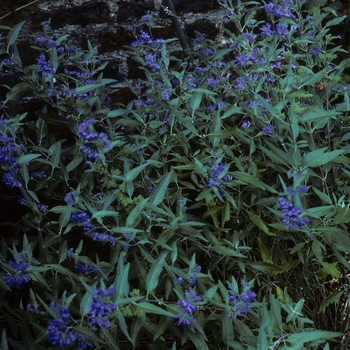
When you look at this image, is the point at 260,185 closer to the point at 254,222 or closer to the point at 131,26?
the point at 254,222

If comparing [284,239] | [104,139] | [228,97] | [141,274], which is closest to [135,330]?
[141,274]

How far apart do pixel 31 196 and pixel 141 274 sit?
1.31 ft

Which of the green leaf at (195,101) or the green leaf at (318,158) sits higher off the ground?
the green leaf at (195,101)

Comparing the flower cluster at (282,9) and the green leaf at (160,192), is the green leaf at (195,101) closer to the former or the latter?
the green leaf at (160,192)

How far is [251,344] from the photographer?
4.63 ft

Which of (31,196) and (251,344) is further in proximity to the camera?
(31,196)

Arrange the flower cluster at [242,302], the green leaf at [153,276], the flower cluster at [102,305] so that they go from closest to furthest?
the flower cluster at [102,305]
the green leaf at [153,276]
the flower cluster at [242,302]

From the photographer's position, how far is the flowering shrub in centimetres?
139

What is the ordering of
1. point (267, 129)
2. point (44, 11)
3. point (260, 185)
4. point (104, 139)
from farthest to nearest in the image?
point (44, 11) → point (267, 129) → point (260, 185) → point (104, 139)

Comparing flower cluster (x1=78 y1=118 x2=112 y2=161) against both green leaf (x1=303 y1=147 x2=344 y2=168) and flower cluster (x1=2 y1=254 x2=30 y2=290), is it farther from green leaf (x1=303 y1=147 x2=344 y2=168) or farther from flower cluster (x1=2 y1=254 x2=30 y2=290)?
green leaf (x1=303 y1=147 x2=344 y2=168)

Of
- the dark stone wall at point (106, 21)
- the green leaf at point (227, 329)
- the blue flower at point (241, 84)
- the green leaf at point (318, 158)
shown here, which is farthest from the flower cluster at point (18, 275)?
the dark stone wall at point (106, 21)

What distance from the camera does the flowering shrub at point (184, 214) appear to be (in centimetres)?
139

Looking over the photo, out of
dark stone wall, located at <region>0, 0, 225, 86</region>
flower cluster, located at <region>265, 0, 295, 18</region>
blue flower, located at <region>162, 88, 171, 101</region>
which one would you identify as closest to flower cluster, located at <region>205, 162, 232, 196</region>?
blue flower, located at <region>162, 88, 171, 101</region>

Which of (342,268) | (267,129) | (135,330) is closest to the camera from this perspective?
(135,330)
